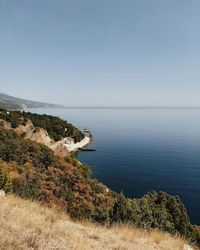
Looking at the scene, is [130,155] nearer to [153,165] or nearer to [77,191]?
[153,165]

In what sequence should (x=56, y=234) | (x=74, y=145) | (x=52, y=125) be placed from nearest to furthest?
(x=56, y=234), (x=52, y=125), (x=74, y=145)

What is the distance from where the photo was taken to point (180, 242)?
33.1 feet

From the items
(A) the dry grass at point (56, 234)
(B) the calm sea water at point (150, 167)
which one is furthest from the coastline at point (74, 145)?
(A) the dry grass at point (56, 234)

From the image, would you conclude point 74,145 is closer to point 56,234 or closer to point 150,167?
point 150,167

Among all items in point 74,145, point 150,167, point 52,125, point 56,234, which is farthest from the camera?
point 74,145

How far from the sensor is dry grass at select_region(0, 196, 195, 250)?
6512mm

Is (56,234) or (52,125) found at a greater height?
(56,234)

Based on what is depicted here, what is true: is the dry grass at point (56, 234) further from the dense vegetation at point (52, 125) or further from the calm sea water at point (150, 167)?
the dense vegetation at point (52, 125)

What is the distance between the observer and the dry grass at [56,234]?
6512mm

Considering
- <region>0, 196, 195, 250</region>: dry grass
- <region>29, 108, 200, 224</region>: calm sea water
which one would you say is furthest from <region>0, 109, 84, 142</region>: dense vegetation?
<region>0, 196, 195, 250</region>: dry grass

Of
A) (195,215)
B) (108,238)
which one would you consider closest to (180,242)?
(108,238)

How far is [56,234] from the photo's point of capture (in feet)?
24.9

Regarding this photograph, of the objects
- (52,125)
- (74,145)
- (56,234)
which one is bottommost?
(74,145)

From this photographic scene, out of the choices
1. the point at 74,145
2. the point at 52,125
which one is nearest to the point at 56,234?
the point at 52,125
